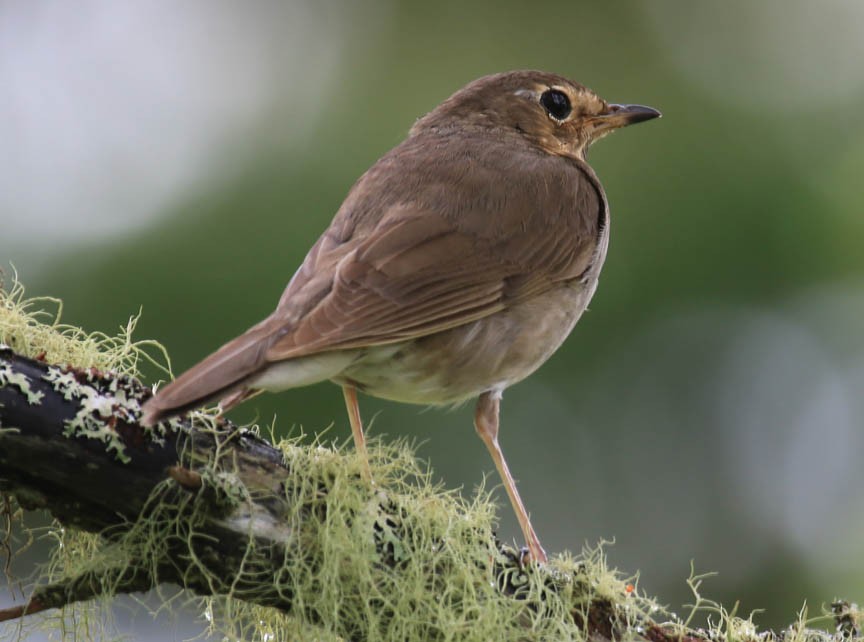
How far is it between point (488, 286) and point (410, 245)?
0.39 metres

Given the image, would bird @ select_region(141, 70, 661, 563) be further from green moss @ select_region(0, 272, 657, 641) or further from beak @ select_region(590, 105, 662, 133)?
green moss @ select_region(0, 272, 657, 641)

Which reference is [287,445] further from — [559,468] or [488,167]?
[559,468]

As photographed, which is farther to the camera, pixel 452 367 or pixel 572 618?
pixel 452 367

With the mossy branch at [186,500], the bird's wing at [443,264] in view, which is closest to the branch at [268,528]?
the mossy branch at [186,500]

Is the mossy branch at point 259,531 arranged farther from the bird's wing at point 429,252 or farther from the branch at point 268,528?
the bird's wing at point 429,252

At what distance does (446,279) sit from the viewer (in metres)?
4.52

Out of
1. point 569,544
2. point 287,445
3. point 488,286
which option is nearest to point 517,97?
point 488,286

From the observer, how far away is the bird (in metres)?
4.00

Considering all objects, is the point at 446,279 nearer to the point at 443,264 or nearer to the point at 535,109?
the point at 443,264

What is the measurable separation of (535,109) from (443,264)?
5.73 ft

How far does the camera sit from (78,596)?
3135mm

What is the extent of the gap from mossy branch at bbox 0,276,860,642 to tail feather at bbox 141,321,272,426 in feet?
0.34

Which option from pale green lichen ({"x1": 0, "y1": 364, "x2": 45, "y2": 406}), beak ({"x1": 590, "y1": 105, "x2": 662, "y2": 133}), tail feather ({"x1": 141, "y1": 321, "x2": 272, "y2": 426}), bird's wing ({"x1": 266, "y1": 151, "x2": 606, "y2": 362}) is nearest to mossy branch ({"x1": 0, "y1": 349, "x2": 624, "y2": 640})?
pale green lichen ({"x1": 0, "y1": 364, "x2": 45, "y2": 406})

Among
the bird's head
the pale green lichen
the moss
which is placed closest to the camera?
the pale green lichen
